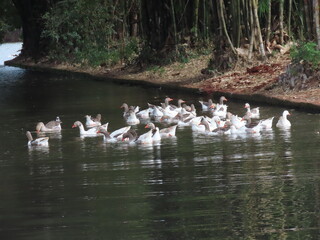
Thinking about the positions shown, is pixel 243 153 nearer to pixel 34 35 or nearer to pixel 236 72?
pixel 236 72

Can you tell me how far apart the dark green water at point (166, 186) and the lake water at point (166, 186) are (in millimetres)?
13

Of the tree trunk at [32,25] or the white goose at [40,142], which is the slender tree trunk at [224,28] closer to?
the white goose at [40,142]

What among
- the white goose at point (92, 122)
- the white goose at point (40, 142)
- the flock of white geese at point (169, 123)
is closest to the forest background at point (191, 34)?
the flock of white geese at point (169, 123)

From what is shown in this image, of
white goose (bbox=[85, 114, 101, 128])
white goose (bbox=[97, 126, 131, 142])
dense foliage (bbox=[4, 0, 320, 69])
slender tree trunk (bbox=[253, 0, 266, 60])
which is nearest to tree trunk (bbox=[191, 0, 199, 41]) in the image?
dense foliage (bbox=[4, 0, 320, 69])

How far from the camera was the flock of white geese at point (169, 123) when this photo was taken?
1973cm

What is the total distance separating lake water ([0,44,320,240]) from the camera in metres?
11.3

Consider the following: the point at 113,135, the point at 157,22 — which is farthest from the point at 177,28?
the point at 113,135

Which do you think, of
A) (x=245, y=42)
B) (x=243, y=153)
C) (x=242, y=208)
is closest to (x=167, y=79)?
(x=245, y=42)

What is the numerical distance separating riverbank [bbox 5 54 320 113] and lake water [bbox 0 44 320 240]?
6.03 feet

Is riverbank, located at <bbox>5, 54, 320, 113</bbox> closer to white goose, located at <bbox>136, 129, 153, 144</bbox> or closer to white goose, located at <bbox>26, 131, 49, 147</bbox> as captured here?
white goose, located at <bbox>136, 129, 153, 144</bbox>

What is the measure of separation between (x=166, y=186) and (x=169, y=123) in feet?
31.4

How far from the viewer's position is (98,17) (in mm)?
45062

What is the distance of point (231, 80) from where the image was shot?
101 ft

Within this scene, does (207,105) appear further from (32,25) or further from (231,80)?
(32,25)
